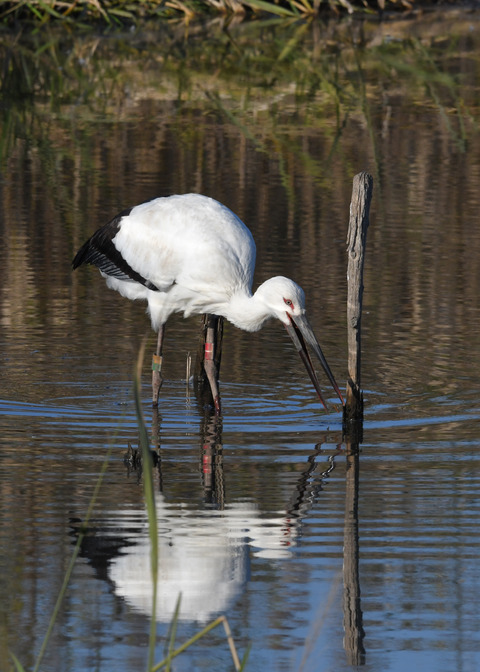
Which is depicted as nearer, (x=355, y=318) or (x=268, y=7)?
(x=355, y=318)

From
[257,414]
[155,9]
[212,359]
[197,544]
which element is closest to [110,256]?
[212,359]

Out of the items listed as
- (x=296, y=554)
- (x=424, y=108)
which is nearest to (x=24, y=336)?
(x=296, y=554)

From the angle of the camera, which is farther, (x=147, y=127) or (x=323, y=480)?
(x=147, y=127)

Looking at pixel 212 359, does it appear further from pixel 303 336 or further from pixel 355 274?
pixel 355 274

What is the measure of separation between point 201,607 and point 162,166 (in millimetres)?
11897

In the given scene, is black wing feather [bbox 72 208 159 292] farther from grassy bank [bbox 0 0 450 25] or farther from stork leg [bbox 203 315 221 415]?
grassy bank [bbox 0 0 450 25]

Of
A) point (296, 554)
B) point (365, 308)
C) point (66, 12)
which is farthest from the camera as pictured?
point (66, 12)

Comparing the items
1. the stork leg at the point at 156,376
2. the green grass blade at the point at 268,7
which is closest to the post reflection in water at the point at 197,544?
the stork leg at the point at 156,376

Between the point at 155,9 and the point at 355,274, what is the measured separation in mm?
20533

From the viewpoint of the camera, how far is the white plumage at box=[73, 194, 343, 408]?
802 cm

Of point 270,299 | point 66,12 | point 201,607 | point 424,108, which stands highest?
point 66,12

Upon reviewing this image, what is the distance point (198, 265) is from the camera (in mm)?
8430

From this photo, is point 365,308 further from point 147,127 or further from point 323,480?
point 147,127

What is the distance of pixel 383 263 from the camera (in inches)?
489
